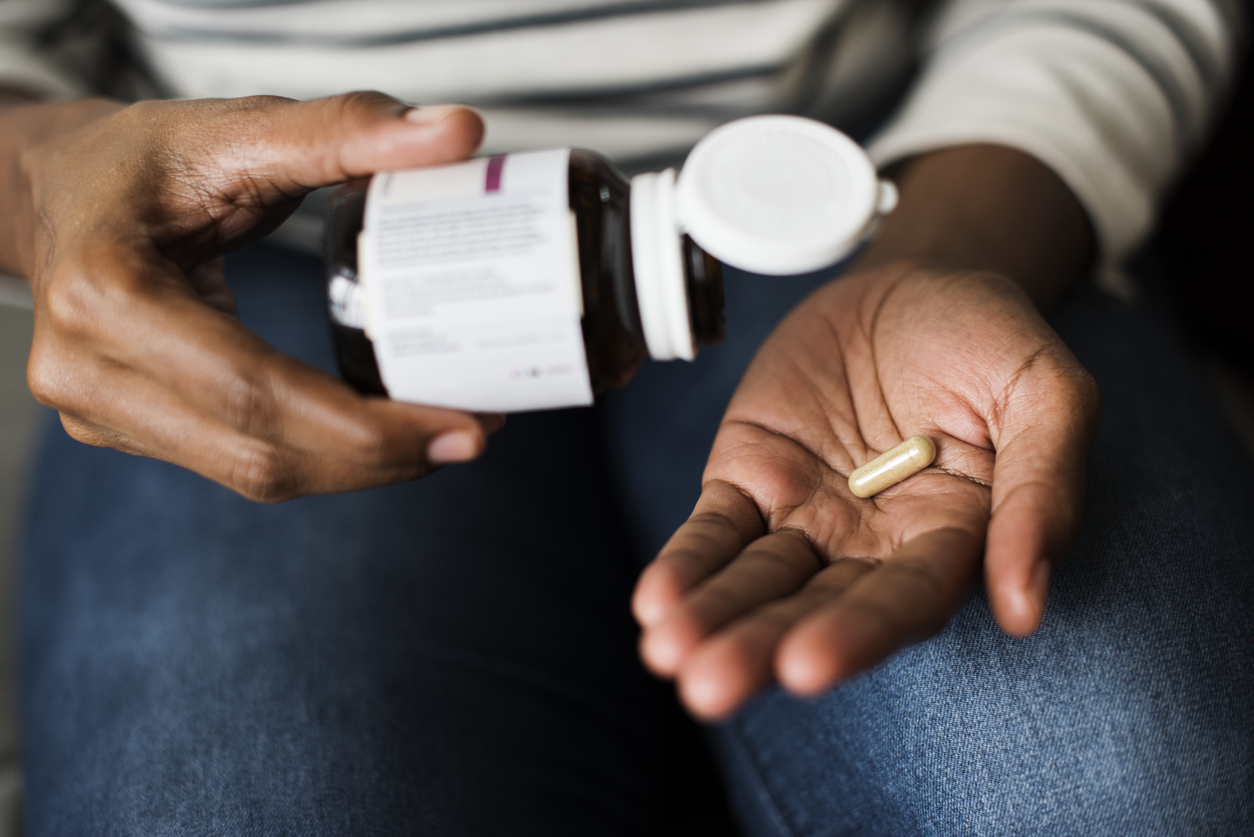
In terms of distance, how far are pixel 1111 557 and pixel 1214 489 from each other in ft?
0.58

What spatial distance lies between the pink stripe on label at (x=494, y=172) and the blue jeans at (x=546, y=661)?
0.47 metres

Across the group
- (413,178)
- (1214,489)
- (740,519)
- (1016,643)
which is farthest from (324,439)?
(1214,489)

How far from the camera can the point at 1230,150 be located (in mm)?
1201

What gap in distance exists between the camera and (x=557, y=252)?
0.57m

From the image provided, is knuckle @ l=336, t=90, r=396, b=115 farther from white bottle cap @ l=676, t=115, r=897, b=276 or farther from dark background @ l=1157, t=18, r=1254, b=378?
dark background @ l=1157, t=18, r=1254, b=378

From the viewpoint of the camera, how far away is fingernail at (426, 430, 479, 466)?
2.04 feet

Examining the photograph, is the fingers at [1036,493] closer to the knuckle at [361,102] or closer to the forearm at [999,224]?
the forearm at [999,224]

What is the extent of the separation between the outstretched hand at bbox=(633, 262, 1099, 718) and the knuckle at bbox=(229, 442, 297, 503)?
0.31 metres

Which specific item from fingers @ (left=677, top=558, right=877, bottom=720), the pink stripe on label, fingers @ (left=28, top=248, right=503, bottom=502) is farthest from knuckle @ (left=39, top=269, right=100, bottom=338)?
fingers @ (left=677, top=558, right=877, bottom=720)

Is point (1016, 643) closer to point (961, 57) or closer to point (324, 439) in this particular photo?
point (324, 439)

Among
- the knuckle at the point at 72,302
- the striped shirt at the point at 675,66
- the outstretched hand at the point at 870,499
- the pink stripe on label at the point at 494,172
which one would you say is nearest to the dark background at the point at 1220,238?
the striped shirt at the point at 675,66

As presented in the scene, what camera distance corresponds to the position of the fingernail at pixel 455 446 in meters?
0.62

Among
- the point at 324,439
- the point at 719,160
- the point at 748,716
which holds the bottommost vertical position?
the point at 748,716

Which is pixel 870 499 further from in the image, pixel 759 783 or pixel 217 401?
pixel 217 401
